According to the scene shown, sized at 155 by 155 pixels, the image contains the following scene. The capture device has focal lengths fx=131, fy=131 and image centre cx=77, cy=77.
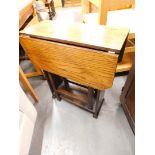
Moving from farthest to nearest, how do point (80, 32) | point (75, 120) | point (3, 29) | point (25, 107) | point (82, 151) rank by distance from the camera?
point (75, 120) → point (82, 151) → point (25, 107) → point (80, 32) → point (3, 29)

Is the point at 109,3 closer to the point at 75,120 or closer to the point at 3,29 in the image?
the point at 3,29

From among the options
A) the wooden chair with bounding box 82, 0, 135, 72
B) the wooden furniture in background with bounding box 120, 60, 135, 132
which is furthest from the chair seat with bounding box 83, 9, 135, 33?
the wooden furniture in background with bounding box 120, 60, 135, 132

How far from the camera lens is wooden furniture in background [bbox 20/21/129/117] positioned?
30.7 inches

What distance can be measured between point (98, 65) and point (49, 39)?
391 millimetres

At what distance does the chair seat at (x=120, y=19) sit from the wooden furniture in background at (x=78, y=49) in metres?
0.64

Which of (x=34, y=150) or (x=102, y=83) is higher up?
(x=102, y=83)

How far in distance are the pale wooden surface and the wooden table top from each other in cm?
4

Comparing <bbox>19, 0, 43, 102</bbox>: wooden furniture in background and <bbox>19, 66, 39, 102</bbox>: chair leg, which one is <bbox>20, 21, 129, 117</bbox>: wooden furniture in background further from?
<bbox>19, 0, 43, 102</bbox>: wooden furniture in background

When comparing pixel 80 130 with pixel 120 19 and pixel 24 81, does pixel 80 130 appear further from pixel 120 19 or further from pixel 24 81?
pixel 120 19

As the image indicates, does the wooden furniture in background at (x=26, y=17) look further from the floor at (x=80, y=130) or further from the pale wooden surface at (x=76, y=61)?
the pale wooden surface at (x=76, y=61)

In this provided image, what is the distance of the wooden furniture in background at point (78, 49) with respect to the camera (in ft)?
2.56

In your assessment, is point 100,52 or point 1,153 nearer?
point 1,153
